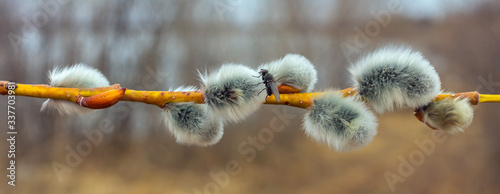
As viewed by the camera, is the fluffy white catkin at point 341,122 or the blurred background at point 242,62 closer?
the fluffy white catkin at point 341,122

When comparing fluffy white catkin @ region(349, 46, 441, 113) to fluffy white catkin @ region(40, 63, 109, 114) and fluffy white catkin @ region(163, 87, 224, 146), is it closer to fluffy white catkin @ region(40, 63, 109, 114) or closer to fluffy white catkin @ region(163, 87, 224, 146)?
fluffy white catkin @ region(163, 87, 224, 146)

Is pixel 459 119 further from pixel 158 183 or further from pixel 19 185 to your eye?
pixel 19 185

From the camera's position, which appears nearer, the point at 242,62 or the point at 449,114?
the point at 449,114

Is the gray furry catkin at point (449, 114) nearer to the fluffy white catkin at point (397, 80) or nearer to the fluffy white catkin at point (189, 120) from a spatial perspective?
the fluffy white catkin at point (397, 80)

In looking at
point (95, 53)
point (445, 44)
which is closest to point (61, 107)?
point (95, 53)

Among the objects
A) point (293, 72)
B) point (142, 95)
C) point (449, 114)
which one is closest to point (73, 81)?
point (142, 95)

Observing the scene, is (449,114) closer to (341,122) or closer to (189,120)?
(341,122)

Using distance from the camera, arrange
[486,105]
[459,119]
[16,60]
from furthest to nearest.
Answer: [486,105] < [16,60] < [459,119]

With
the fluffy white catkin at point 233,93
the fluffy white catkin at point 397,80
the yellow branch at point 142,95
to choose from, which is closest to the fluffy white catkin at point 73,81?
the yellow branch at point 142,95

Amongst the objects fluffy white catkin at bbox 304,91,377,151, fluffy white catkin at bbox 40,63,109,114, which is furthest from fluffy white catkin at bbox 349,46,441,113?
fluffy white catkin at bbox 40,63,109,114
